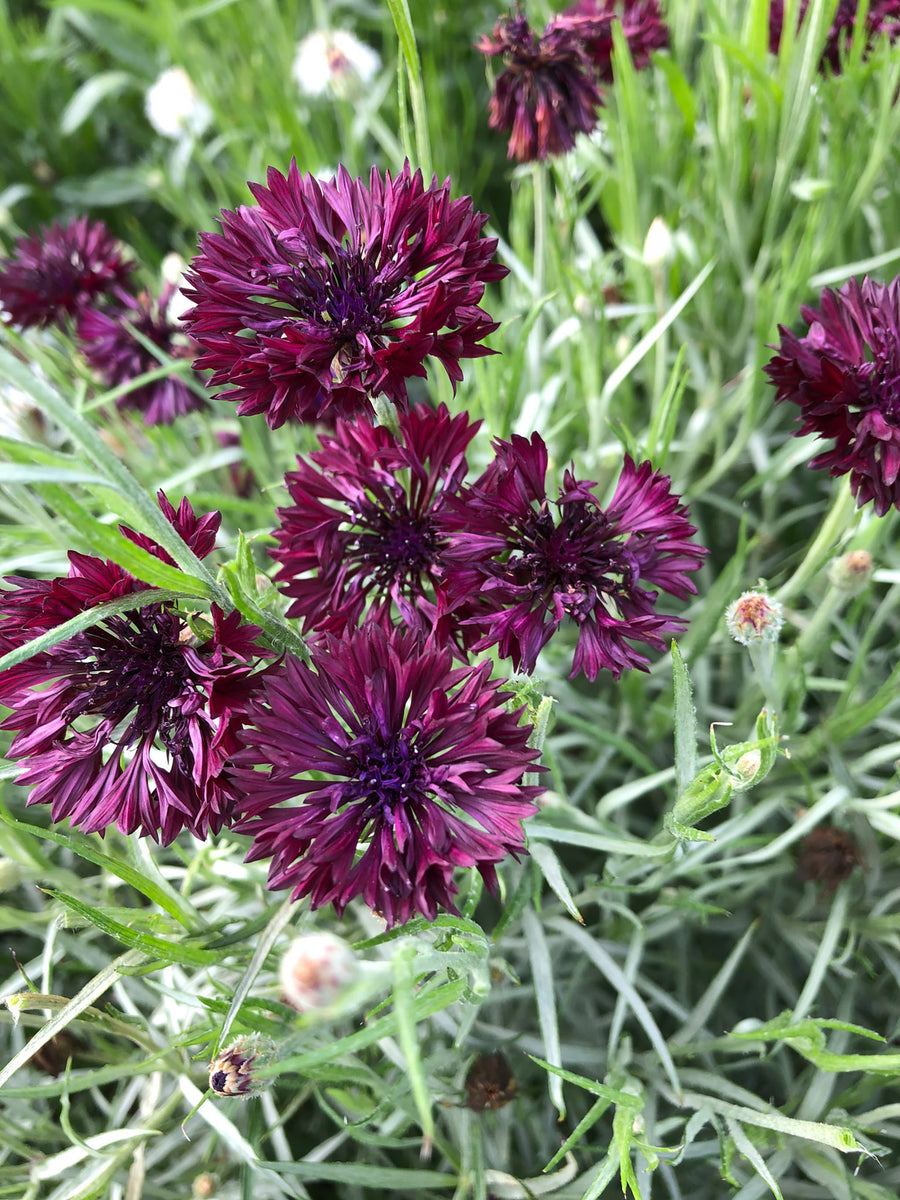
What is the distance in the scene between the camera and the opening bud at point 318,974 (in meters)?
0.27

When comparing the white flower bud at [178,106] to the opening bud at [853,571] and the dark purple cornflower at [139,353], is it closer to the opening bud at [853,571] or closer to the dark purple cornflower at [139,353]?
the dark purple cornflower at [139,353]

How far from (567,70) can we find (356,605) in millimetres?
422

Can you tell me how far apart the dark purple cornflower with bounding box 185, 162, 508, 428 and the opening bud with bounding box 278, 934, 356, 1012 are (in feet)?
0.74

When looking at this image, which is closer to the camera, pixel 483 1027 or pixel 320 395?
pixel 320 395

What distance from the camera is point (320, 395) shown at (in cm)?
42

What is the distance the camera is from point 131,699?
40 cm

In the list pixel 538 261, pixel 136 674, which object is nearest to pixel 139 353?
pixel 538 261

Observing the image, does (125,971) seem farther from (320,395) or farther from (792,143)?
(792,143)

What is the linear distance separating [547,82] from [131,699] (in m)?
0.50

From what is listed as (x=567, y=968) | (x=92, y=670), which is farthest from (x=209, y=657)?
(x=567, y=968)

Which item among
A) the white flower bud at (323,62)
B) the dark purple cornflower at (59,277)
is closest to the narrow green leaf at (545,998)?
the dark purple cornflower at (59,277)

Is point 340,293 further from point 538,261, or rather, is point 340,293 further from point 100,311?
point 100,311

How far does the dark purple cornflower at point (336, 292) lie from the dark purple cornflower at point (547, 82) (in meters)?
0.21

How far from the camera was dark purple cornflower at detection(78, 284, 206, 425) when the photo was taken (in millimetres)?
757
